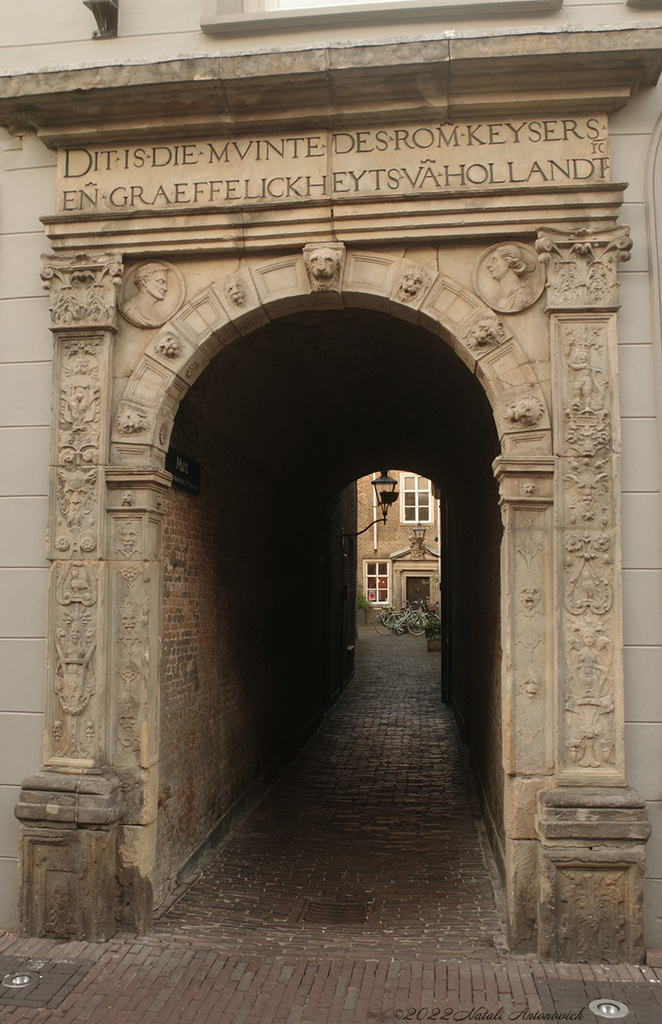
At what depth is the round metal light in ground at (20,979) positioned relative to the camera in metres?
4.27

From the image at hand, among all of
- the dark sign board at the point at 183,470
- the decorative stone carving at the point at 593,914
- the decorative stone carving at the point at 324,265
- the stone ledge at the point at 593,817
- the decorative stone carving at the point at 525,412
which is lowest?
the decorative stone carving at the point at 593,914

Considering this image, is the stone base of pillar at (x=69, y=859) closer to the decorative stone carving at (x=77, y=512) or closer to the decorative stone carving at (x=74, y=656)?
the decorative stone carving at (x=74, y=656)

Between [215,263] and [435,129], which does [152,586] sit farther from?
[435,129]

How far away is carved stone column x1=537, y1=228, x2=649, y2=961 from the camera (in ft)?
14.5

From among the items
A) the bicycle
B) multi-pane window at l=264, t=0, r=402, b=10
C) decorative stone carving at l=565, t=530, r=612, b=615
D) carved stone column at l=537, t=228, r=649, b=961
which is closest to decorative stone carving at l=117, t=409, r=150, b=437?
carved stone column at l=537, t=228, r=649, b=961

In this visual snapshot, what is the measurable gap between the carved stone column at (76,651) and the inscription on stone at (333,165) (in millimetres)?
603

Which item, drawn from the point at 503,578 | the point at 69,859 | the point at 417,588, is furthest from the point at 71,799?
the point at 417,588

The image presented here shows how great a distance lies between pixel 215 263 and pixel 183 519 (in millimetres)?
1942

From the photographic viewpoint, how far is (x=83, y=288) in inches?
207

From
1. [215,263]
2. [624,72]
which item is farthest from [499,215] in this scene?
[215,263]

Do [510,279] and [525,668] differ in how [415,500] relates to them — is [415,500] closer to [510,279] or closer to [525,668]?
[510,279]

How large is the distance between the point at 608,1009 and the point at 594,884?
636 millimetres

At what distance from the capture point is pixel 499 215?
4996 millimetres

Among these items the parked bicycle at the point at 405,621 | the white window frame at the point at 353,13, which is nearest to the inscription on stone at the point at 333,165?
the white window frame at the point at 353,13
